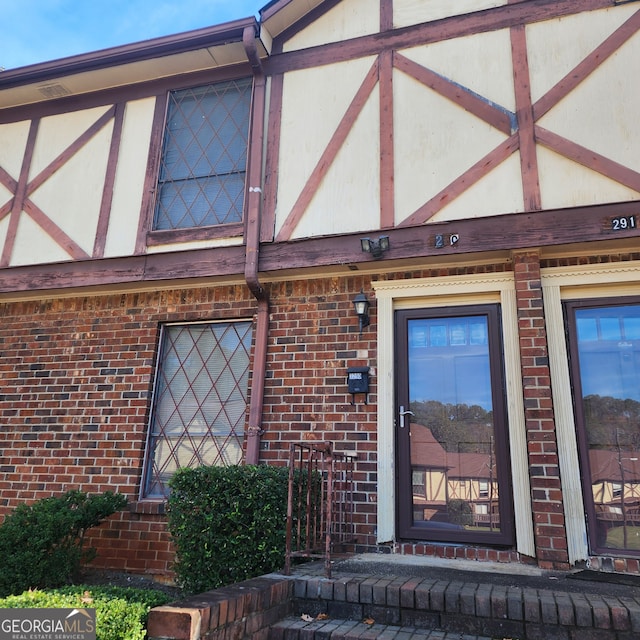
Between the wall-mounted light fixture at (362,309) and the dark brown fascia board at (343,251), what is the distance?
32cm

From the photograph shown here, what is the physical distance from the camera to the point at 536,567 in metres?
4.00

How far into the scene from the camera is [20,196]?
6.50 meters

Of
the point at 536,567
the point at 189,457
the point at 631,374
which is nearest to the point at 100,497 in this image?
the point at 189,457

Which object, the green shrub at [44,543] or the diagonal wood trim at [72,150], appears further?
the diagonal wood trim at [72,150]

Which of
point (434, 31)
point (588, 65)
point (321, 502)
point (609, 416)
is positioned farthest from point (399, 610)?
point (434, 31)

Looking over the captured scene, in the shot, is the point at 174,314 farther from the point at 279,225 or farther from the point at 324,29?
the point at 324,29

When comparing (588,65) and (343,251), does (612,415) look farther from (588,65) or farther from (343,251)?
(588,65)

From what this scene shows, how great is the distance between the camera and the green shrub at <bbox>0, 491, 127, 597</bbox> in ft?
13.9

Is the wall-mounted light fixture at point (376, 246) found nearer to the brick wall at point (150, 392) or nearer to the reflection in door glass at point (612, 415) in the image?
the brick wall at point (150, 392)

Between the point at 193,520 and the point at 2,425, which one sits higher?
the point at 2,425

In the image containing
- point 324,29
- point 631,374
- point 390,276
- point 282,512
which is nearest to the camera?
point 282,512

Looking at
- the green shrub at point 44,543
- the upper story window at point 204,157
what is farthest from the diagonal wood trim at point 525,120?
the green shrub at point 44,543

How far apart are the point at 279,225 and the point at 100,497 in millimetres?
3043

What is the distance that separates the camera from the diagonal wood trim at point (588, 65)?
15.9ft
